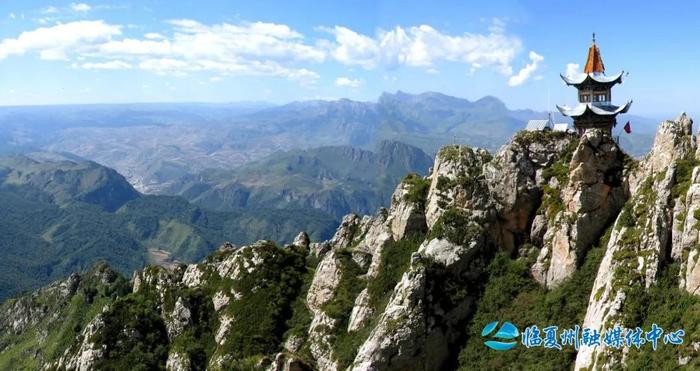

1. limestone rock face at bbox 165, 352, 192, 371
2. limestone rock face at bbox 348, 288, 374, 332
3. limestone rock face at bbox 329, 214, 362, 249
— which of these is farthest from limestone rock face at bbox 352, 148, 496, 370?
limestone rock face at bbox 329, 214, 362, 249

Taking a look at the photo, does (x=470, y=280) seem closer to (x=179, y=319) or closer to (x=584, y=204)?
(x=584, y=204)

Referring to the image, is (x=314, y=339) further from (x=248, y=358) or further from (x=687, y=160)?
(x=687, y=160)

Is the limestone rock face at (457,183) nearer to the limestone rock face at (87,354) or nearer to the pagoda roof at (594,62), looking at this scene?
the pagoda roof at (594,62)

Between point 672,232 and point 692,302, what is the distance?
6.40 metres

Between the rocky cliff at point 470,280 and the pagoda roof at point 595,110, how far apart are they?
7.34 m

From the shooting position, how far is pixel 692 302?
4331 cm

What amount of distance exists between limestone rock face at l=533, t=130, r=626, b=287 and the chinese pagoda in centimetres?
1072

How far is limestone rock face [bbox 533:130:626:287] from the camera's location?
180ft

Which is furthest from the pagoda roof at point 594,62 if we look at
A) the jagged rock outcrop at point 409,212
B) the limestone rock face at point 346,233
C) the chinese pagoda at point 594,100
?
the limestone rock face at point 346,233

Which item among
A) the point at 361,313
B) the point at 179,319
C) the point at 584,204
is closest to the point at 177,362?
the point at 179,319

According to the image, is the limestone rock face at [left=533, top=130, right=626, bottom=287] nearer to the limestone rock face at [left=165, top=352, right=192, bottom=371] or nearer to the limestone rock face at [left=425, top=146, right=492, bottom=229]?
the limestone rock face at [left=425, top=146, right=492, bottom=229]

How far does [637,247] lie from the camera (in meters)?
47.6

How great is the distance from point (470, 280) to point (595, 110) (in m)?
27.6

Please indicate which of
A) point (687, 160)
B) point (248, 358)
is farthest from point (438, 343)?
point (687, 160)
